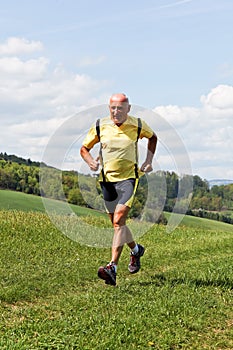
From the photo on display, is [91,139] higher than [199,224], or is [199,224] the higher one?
[91,139]

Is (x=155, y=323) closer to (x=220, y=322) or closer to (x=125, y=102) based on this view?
(x=220, y=322)

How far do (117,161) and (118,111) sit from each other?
0.71 m

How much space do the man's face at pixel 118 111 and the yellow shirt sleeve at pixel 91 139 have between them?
14.1 inches

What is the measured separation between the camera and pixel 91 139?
8.91m

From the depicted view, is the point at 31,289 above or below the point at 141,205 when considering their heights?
below

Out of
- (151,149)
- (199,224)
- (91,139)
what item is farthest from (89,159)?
(199,224)

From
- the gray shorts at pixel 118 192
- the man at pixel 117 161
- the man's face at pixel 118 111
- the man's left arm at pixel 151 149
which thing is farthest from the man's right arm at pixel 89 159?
the man's left arm at pixel 151 149

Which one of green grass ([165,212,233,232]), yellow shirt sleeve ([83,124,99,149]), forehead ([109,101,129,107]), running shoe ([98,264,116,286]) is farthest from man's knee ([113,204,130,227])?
green grass ([165,212,233,232])

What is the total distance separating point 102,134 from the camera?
8.77 metres

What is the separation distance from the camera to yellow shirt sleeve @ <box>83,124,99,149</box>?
8867 millimetres

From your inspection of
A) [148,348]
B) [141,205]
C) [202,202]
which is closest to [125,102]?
[141,205]

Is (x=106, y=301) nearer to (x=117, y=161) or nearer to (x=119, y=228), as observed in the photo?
(x=119, y=228)

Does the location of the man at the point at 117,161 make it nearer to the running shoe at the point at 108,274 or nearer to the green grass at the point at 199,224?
the running shoe at the point at 108,274

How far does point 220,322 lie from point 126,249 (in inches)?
277
